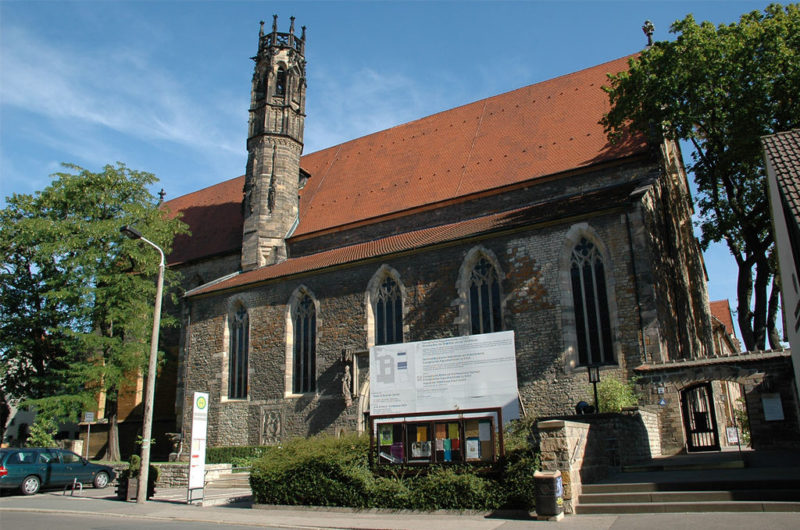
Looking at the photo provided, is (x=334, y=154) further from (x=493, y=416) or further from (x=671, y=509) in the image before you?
(x=671, y=509)

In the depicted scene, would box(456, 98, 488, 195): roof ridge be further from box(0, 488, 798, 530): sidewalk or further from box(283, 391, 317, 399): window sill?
box(0, 488, 798, 530): sidewalk

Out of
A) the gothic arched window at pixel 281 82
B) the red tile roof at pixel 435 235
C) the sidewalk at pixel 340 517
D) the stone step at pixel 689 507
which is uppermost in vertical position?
the gothic arched window at pixel 281 82

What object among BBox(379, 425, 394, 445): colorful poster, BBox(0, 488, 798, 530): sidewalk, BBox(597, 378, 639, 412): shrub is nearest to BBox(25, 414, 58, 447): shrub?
BBox(0, 488, 798, 530): sidewalk

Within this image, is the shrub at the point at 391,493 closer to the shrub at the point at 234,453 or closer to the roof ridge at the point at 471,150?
the shrub at the point at 234,453

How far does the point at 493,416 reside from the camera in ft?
34.9

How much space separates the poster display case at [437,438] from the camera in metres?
10.7

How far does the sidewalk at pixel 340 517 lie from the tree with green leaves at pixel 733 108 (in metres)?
12.1

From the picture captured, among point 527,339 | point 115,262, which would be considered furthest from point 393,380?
point 115,262

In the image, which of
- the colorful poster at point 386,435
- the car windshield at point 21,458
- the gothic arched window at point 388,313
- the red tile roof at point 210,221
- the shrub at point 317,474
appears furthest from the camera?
the red tile roof at point 210,221

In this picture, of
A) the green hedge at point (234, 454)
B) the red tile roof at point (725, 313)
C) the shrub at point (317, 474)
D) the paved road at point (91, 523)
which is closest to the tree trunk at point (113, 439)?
the green hedge at point (234, 454)

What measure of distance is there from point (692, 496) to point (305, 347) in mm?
14629

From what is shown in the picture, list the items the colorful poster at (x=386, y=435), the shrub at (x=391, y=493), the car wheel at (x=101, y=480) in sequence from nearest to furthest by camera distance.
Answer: the shrub at (x=391, y=493)
the colorful poster at (x=386, y=435)
the car wheel at (x=101, y=480)

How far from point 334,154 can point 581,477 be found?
72.6 feet

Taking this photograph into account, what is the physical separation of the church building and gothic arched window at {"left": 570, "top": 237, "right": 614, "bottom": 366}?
0.05 meters
